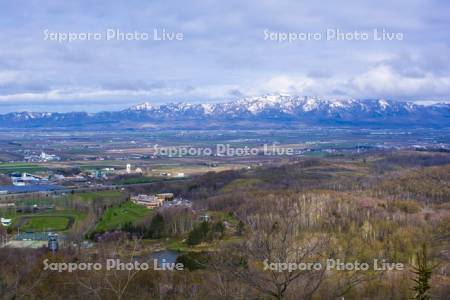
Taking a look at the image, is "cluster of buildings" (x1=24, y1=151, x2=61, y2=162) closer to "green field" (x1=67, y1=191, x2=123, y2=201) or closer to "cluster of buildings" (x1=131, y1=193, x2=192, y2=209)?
"green field" (x1=67, y1=191, x2=123, y2=201)

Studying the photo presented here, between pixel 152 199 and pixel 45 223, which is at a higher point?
pixel 152 199

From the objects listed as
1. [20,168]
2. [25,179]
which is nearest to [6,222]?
[25,179]

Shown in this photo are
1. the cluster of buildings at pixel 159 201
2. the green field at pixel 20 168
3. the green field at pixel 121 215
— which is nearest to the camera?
the green field at pixel 121 215

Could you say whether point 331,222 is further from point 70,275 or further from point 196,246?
point 70,275

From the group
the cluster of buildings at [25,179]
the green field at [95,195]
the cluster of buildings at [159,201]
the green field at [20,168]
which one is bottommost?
the cluster of buildings at [159,201]

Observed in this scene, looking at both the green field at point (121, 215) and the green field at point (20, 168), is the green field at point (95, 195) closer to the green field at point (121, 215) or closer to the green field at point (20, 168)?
the green field at point (121, 215)

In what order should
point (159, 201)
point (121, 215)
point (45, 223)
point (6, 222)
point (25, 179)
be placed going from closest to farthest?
point (6, 222), point (45, 223), point (121, 215), point (159, 201), point (25, 179)

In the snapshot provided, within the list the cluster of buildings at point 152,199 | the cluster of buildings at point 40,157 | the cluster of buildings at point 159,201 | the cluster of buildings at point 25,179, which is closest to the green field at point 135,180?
the cluster of buildings at point 25,179

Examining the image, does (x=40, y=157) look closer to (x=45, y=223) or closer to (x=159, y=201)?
(x=159, y=201)

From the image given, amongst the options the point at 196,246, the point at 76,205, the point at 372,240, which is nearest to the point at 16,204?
the point at 76,205
